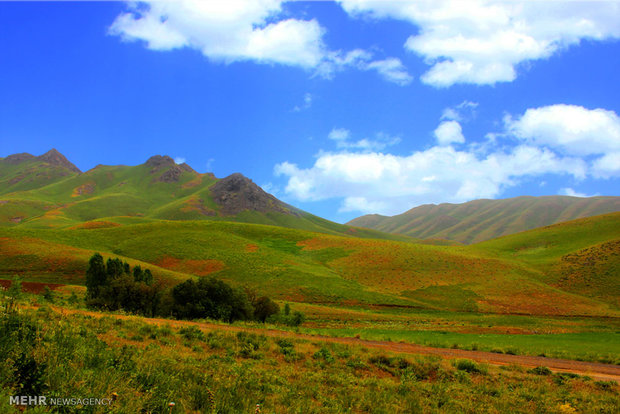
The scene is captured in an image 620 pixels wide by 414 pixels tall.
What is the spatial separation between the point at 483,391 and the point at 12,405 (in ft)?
50.2

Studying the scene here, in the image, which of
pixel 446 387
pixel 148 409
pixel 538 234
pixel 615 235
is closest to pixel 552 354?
pixel 446 387

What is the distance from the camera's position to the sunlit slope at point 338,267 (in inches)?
2608

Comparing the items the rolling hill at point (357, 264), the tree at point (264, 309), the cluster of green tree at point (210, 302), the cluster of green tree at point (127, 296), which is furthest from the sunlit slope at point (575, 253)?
the cluster of green tree at point (127, 296)

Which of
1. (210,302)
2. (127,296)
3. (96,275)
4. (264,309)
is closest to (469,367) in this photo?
(210,302)

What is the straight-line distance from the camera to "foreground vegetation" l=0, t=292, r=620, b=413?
6.55 meters

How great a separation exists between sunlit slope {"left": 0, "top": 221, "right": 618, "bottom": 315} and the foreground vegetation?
1933 inches

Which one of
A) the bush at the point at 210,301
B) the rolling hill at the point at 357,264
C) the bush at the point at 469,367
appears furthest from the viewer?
the rolling hill at the point at 357,264

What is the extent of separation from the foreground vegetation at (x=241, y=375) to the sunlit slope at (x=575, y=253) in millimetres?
78687

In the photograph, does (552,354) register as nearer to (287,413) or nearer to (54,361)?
→ (287,413)

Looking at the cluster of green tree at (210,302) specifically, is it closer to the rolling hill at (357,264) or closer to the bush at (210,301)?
the bush at (210,301)

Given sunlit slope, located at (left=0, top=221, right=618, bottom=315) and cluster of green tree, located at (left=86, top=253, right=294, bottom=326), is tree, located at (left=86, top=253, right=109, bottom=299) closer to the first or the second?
cluster of green tree, located at (left=86, top=253, right=294, bottom=326)

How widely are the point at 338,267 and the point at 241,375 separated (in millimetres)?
78840

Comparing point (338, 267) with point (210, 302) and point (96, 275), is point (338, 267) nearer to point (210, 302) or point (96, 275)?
point (210, 302)

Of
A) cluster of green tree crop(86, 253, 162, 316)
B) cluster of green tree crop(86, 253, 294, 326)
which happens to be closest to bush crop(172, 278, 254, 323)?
cluster of green tree crop(86, 253, 294, 326)
